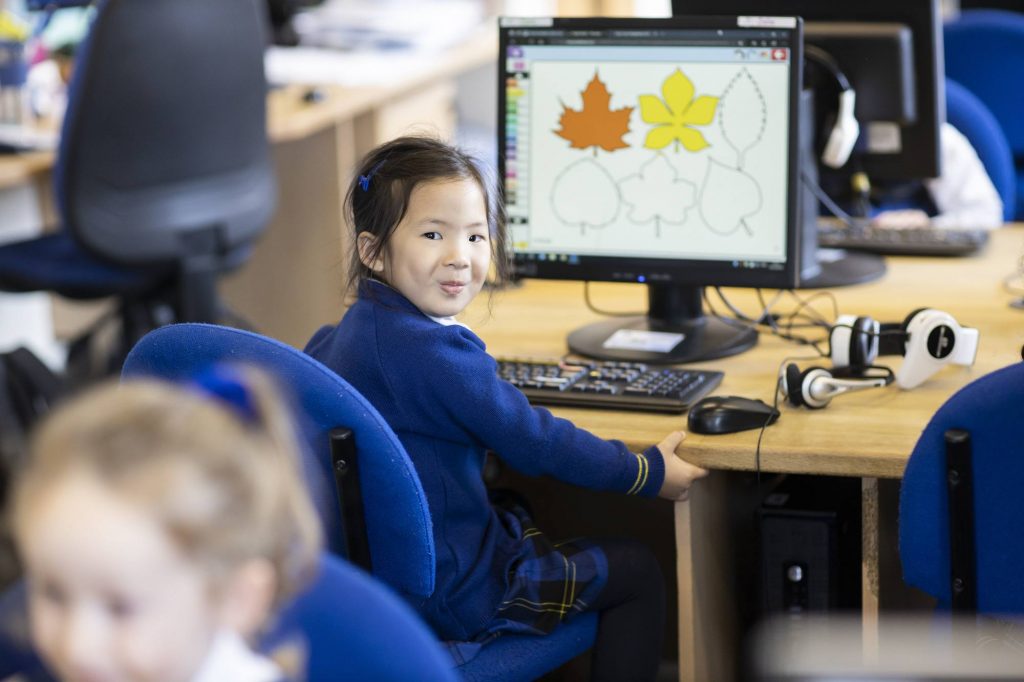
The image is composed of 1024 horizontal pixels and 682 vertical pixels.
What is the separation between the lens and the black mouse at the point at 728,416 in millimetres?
1727

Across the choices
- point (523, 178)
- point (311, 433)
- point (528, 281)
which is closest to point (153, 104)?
point (528, 281)

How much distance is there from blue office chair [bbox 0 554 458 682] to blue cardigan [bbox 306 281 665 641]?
0.57m

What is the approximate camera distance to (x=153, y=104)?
300cm

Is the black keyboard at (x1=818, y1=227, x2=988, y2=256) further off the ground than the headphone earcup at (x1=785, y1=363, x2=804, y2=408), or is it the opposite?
the black keyboard at (x1=818, y1=227, x2=988, y2=256)

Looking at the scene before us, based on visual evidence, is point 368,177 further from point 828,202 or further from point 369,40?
point 369,40

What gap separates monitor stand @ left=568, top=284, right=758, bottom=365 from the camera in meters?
2.02

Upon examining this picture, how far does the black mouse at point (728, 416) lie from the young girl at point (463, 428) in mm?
46

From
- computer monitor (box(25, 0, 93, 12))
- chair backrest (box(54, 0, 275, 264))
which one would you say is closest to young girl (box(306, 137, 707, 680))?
chair backrest (box(54, 0, 275, 264))

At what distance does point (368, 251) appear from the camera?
1.75 meters

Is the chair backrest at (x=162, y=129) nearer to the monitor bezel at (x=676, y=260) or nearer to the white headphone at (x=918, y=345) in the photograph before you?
the monitor bezel at (x=676, y=260)

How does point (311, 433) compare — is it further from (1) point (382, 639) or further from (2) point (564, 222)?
(2) point (564, 222)

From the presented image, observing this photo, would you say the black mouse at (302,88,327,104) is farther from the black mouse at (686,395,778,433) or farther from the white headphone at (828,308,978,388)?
the black mouse at (686,395,778,433)

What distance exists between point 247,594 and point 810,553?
1076 millimetres

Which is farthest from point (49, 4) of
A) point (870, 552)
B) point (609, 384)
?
point (870, 552)
